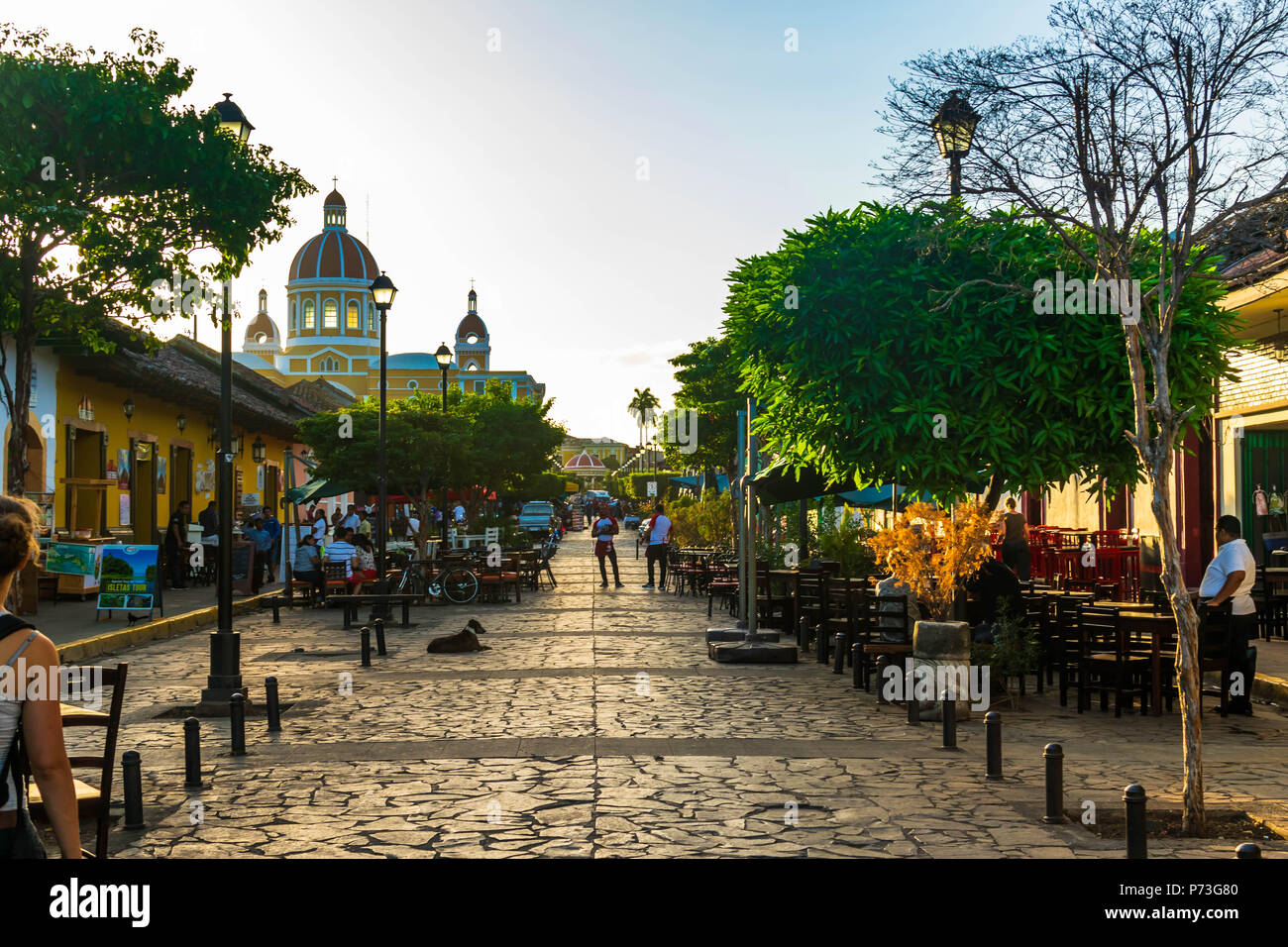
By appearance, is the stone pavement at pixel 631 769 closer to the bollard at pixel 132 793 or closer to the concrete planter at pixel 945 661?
the bollard at pixel 132 793

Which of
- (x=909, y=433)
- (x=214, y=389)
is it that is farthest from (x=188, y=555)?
(x=909, y=433)

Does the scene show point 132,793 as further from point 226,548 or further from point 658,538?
point 658,538

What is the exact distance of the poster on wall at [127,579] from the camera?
1692 centimetres

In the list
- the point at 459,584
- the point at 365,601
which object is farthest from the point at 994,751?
the point at 459,584

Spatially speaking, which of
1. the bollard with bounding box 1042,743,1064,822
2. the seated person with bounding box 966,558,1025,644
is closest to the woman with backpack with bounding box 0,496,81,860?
the bollard with bounding box 1042,743,1064,822

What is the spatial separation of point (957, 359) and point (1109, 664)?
3.48m

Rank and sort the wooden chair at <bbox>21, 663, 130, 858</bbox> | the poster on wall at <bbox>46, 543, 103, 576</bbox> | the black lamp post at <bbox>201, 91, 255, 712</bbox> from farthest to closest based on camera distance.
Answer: the poster on wall at <bbox>46, 543, 103, 576</bbox>
the black lamp post at <bbox>201, 91, 255, 712</bbox>
the wooden chair at <bbox>21, 663, 130, 858</bbox>

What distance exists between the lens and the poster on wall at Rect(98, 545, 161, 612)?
55.5 feet

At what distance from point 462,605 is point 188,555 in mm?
6879

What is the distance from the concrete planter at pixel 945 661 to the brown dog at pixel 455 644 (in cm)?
632

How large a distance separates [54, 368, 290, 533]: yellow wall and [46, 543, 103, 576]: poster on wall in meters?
2.80

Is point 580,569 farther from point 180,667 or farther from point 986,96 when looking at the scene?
point 986,96

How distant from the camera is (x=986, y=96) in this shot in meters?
7.59

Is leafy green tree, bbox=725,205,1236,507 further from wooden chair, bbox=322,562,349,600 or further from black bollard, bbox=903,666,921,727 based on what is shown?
wooden chair, bbox=322,562,349,600
